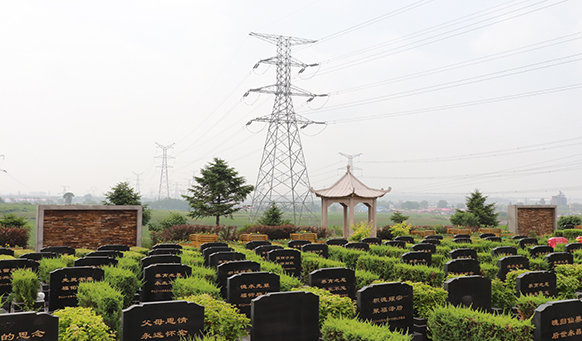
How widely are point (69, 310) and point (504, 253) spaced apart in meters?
13.5

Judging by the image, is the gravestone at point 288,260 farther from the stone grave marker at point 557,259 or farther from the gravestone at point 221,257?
the stone grave marker at point 557,259

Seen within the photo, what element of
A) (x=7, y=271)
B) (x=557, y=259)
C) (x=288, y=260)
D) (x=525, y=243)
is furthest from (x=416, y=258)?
(x=7, y=271)

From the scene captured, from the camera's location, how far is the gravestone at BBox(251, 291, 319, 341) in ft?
20.3

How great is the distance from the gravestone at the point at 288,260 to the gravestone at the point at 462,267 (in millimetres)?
4488

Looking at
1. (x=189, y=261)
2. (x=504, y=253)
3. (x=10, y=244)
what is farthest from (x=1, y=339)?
(x=10, y=244)

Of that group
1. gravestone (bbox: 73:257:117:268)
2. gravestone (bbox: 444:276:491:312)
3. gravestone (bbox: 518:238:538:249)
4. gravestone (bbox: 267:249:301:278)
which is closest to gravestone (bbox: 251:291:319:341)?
gravestone (bbox: 444:276:491:312)

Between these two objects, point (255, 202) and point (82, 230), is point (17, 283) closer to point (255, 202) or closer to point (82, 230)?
point (82, 230)

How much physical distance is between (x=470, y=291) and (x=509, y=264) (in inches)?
165

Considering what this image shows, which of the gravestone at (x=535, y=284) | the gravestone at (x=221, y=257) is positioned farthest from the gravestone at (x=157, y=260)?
the gravestone at (x=535, y=284)

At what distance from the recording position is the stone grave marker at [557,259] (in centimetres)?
1251

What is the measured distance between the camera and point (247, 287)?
820 centimetres

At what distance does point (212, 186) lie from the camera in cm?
2859

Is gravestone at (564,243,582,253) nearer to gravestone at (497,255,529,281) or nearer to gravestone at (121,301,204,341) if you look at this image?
gravestone at (497,255,529,281)

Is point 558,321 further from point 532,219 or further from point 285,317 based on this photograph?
point 532,219
